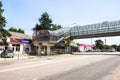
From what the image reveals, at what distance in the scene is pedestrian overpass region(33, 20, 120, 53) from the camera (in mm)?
62381

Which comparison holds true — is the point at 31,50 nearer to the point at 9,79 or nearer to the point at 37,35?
the point at 37,35

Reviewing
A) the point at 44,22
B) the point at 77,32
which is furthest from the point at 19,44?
the point at 44,22

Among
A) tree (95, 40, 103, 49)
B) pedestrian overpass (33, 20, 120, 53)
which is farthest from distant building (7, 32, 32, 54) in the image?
tree (95, 40, 103, 49)

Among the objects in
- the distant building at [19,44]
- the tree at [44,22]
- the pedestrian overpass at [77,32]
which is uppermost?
the tree at [44,22]

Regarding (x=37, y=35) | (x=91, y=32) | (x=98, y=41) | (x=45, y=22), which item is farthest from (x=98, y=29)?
(x=98, y=41)

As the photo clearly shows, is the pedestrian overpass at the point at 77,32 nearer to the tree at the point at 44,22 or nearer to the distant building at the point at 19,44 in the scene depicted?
the distant building at the point at 19,44

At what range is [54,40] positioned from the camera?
210ft

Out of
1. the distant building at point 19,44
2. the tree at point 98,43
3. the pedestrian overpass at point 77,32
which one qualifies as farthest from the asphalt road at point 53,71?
the tree at point 98,43

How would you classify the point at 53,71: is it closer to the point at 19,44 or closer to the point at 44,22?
the point at 19,44

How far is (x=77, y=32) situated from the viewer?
73.0 m

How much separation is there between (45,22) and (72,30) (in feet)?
70.7

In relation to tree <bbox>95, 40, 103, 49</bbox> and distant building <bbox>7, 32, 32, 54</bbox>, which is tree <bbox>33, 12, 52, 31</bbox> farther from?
tree <bbox>95, 40, 103, 49</bbox>

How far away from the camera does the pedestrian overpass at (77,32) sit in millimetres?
62381

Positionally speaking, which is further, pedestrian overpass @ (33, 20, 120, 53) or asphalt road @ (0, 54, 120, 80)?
pedestrian overpass @ (33, 20, 120, 53)
